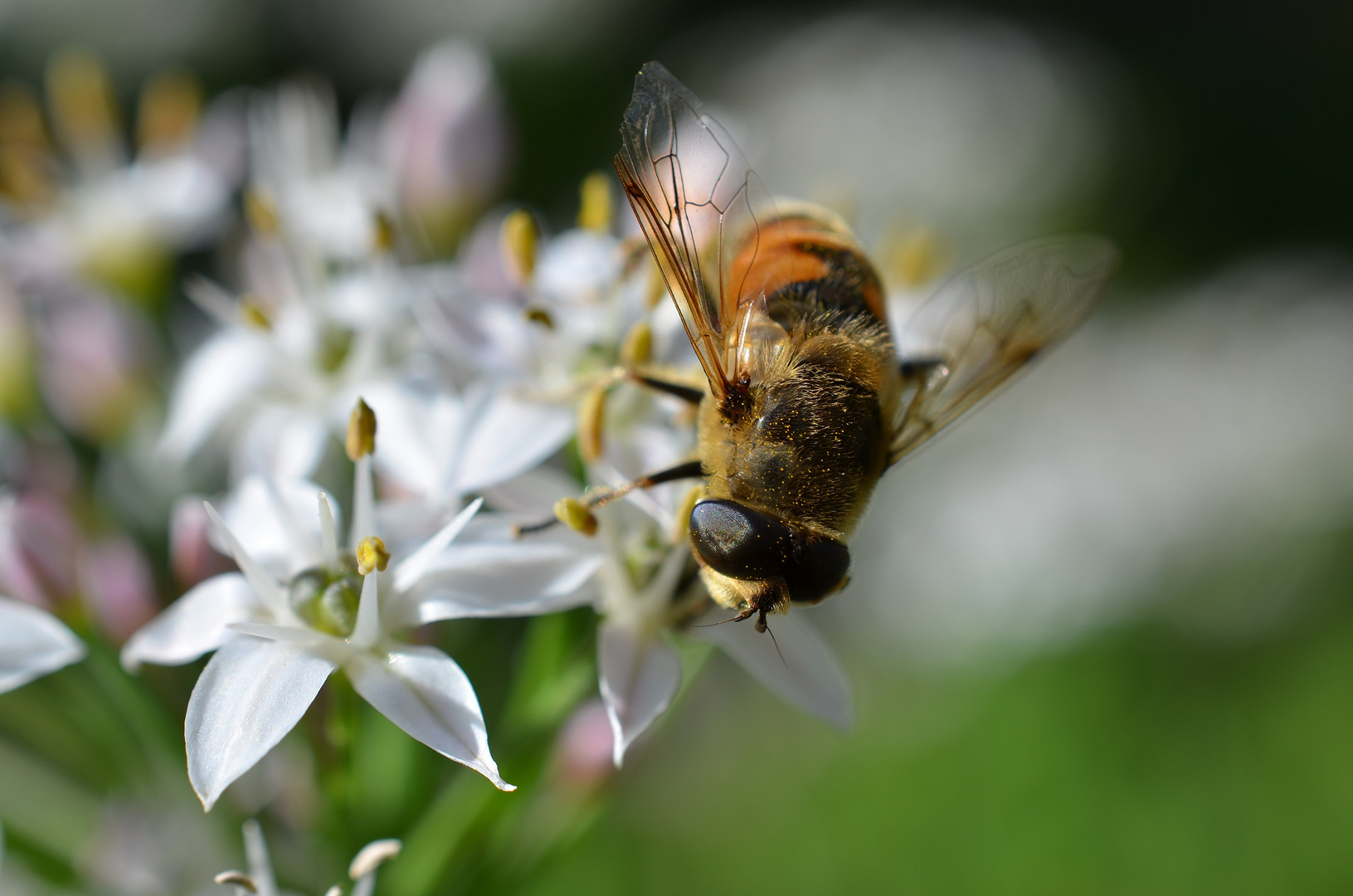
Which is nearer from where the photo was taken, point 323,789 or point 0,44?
point 323,789

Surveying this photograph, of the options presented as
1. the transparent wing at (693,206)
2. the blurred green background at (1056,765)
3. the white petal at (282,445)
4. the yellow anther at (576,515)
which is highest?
the transparent wing at (693,206)

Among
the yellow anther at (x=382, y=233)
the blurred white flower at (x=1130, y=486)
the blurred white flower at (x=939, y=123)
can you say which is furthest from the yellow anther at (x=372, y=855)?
the blurred white flower at (x=939, y=123)

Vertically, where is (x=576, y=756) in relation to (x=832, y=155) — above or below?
above

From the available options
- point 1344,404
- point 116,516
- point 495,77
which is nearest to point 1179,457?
point 1344,404

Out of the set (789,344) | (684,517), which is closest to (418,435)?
(684,517)

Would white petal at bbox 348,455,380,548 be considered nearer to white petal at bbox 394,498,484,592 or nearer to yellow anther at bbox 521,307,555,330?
white petal at bbox 394,498,484,592

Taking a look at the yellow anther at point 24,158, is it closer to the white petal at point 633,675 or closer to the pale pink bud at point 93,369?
the pale pink bud at point 93,369

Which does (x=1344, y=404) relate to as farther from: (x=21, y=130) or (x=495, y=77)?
(x=495, y=77)

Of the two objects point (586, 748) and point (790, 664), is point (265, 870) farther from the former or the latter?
point (790, 664)
